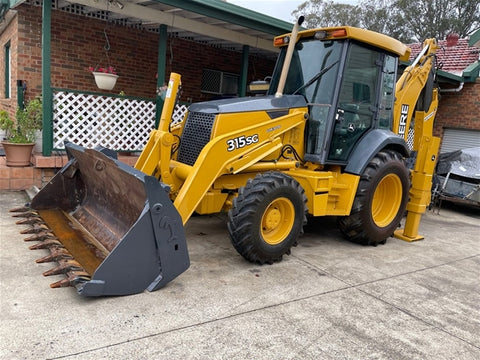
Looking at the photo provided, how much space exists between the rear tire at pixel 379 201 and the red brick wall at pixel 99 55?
5678 mm

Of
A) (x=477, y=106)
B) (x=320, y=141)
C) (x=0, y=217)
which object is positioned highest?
(x=477, y=106)

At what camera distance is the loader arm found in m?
5.43

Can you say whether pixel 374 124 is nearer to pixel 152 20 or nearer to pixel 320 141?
pixel 320 141

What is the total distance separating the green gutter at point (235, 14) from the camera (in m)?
6.06

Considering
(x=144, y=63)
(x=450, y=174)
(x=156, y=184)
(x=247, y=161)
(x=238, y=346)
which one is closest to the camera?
(x=238, y=346)

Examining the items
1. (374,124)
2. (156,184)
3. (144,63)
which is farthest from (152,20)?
(156,184)

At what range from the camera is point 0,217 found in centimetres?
480

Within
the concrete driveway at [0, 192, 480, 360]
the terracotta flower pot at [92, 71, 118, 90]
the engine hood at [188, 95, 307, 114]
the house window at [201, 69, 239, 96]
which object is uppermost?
the house window at [201, 69, 239, 96]

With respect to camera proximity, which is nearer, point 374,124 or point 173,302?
point 173,302

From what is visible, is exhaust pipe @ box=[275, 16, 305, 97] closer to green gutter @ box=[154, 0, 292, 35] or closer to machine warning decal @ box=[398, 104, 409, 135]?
machine warning decal @ box=[398, 104, 409, 135]

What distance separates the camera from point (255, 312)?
3115mm

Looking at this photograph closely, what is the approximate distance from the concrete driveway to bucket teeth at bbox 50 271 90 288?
5.4 inches

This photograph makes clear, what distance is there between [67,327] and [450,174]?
7.74 m

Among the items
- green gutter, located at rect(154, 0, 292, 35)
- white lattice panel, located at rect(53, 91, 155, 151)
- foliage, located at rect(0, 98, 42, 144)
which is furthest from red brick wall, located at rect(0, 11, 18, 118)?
green gutter, located at rect(154, 0, 292, 35)
